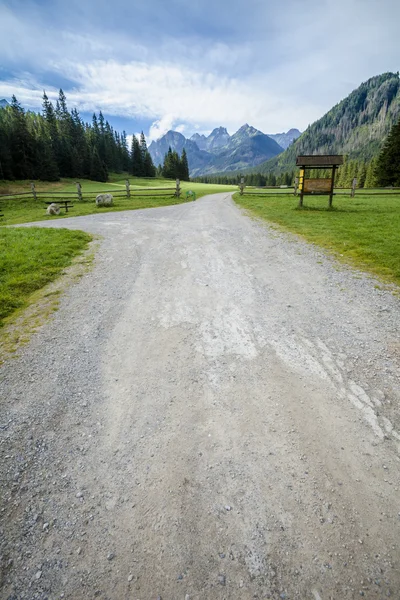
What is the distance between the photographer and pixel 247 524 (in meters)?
2.09

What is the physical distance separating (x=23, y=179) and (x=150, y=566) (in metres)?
61.7

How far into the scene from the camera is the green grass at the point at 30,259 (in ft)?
19.0

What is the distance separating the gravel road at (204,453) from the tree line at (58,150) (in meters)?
57.9

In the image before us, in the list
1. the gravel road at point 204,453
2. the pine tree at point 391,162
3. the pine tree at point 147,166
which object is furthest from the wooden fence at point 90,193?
the pine tree at point 147,166

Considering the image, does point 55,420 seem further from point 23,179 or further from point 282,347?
point 23,179

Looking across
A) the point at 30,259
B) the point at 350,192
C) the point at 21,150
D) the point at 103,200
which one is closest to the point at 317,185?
the point at 350,192

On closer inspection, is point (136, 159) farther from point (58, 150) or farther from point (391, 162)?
point (391, 162)

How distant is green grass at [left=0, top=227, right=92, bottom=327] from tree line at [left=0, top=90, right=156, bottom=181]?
49591 millimetres

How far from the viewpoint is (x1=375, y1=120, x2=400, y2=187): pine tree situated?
39.8 meters

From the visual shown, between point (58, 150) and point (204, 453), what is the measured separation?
74.7m

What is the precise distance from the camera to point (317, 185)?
17.3m

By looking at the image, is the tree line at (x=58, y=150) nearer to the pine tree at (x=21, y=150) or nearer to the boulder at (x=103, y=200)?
the pine tree at (x=21, y=150)

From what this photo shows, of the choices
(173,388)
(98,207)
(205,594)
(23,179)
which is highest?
(23,179)

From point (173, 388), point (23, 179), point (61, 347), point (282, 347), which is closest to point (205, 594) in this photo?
point (173, 388)
